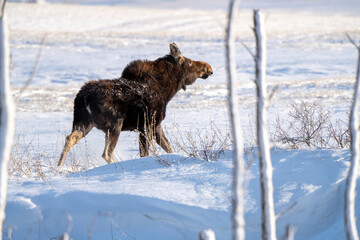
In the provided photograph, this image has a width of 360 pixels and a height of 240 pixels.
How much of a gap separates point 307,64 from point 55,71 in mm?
11897

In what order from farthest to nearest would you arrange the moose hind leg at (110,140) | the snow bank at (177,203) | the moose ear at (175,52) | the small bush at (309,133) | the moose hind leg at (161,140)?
the moose ear at (175,52), the moose hind leg at (161,140), the moose hind leg at (110,140), the small bush at (309,133), the snow bank at (177,203)

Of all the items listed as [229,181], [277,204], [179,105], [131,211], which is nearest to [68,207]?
[131,211]

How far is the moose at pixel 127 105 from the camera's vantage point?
6391 mm

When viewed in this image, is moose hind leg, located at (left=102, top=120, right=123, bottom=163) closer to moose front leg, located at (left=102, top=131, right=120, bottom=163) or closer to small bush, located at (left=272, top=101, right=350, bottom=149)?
moose front leg, located at (left=102, top=131, right=120, bottom=163)

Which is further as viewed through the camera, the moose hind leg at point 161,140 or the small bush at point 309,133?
the moose hind leg at point 161,140

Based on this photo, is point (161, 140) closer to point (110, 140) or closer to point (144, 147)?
point (144, 147)

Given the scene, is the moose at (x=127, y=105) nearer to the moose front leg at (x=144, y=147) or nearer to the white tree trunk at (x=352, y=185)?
the moose front leg at (x=144, y=147)

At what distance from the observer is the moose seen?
639cm

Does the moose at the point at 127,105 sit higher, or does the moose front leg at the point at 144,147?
the moose at the point at 127,105

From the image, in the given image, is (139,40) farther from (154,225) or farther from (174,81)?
(154,225)

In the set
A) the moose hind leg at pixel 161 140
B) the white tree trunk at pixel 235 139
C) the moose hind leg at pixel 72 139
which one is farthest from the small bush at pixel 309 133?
the moose hind leg at pixel 72 139

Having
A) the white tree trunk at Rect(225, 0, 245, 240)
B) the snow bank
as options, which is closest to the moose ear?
the snow bank

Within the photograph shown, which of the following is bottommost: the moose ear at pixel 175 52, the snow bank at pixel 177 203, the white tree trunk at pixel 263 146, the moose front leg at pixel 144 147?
the snow bank at pixel 177 203

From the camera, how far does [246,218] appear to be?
3.88 m
